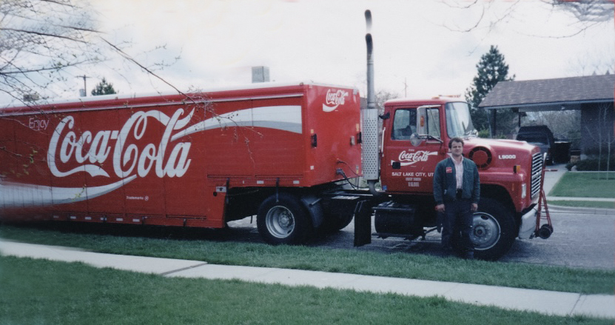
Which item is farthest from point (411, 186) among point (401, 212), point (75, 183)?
point (75, 183)

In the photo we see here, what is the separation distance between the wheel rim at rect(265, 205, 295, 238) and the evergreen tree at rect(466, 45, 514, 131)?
35578 millimetres

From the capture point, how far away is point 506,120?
44969mm

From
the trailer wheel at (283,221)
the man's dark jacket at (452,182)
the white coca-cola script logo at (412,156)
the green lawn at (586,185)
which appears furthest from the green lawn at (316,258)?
the green lawn at (586,185)

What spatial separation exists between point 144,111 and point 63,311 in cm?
649

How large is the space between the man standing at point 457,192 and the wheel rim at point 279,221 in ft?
10.8

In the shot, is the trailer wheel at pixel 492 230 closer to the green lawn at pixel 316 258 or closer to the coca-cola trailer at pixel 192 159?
the green lawn at pixel 316 258

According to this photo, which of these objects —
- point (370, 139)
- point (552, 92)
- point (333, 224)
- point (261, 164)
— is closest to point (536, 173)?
point (370, 139)

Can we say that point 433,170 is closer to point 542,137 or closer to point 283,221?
point 283,221

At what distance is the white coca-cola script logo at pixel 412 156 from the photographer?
32.7 ft

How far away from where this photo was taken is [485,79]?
48.5 m

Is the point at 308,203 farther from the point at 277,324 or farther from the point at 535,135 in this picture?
the point at 535,135

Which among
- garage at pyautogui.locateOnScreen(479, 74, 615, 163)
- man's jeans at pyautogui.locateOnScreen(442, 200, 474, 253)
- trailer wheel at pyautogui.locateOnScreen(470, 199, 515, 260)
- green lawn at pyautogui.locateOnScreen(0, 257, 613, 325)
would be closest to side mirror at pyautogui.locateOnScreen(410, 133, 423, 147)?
man's jeans at pyautogui.locateOnScreen(442, 200, 474, 253)

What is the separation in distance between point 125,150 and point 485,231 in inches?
308

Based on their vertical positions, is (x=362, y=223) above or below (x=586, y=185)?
above
